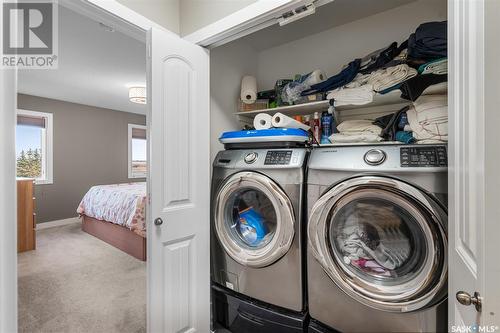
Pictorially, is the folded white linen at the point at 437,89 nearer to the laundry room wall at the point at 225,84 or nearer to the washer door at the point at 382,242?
the washer door at the point at 382,242

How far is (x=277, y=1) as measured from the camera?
45.5 inches

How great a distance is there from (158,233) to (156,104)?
2.26ft

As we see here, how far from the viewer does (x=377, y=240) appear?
1.21 meters

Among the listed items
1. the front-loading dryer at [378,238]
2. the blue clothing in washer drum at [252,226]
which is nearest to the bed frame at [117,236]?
the blue clothing in washer drum at [252,226]

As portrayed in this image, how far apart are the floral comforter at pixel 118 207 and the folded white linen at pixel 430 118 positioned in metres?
2.81

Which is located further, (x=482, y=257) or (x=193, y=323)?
(x=193, y=323)

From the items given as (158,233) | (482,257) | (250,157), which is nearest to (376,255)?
(482,257)

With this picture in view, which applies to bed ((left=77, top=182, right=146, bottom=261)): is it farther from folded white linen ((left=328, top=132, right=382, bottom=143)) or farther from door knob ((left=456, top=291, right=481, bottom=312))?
door knob ((left=456, top=291, right=481, bottom=312))

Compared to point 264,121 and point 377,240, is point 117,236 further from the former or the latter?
point 377,240

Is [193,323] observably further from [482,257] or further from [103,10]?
[103,10]

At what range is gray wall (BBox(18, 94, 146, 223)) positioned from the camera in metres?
4.19

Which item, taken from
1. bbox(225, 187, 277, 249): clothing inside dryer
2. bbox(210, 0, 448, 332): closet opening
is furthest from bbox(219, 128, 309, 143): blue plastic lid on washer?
bbox(225, 187, 277, 249): clothing inside dryer

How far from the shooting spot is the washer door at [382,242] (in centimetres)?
97

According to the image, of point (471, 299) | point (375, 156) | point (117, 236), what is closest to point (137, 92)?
point (117, 236)
